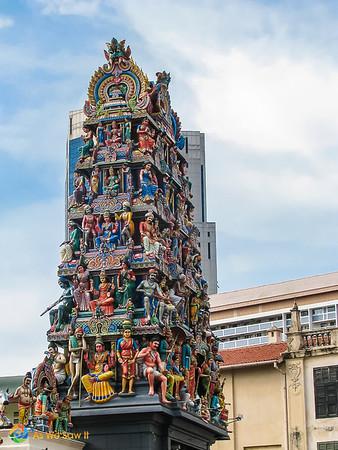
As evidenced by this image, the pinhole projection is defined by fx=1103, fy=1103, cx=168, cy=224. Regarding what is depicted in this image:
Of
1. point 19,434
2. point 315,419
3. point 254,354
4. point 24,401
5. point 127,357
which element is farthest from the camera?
point 254,354

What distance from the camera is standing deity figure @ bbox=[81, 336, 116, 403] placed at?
28297mm

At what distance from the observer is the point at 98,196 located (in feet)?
101

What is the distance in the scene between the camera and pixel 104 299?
29.2 m

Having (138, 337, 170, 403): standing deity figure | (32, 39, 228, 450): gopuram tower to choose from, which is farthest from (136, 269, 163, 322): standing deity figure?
(138, 337, 170, 403): standing deity figure

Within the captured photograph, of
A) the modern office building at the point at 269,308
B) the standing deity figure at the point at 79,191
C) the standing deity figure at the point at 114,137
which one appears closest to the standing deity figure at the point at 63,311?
the standing deity figure at the point at 79,191

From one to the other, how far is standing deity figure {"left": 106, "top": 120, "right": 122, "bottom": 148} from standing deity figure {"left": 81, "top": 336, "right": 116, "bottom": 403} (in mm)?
5749

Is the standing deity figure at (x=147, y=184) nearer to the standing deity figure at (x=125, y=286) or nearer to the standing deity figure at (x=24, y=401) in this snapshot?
the standing deity figure at (x=125, y=286)

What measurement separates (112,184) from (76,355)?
494cm

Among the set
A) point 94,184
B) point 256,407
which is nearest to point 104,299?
point 94,184

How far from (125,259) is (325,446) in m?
11.4

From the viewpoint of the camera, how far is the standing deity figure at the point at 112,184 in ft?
100

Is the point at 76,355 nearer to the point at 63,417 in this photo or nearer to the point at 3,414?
the point at 63,417

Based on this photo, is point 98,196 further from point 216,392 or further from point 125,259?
point 216,392

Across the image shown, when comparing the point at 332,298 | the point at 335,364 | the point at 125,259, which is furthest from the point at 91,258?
the point at 332,298
